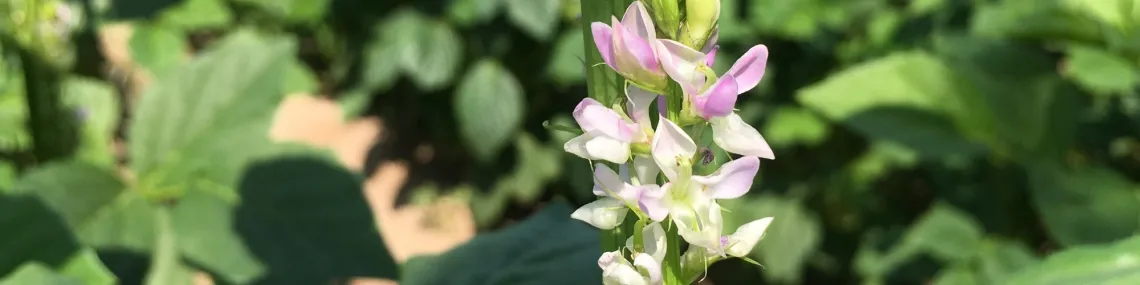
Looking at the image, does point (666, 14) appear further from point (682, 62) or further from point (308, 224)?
point (308, 224)

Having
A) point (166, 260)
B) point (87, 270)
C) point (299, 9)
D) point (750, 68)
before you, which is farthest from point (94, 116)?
point (750, 68)

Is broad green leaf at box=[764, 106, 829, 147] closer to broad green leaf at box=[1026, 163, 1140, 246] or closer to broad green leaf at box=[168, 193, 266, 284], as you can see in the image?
broad green leaf at box=[1026, 163, 1140, 246]

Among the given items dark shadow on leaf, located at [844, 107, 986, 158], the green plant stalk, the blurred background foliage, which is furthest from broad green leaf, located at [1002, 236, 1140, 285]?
the green plant stalk

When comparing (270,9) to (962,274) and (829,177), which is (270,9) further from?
(962,274)

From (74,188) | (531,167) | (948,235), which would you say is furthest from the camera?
(531,167)

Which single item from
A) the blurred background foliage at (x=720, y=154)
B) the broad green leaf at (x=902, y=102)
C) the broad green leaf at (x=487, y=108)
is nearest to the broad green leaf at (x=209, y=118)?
the blurred background foliage at (x=720, y=154)

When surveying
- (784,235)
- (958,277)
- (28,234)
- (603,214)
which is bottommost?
(784,235)
